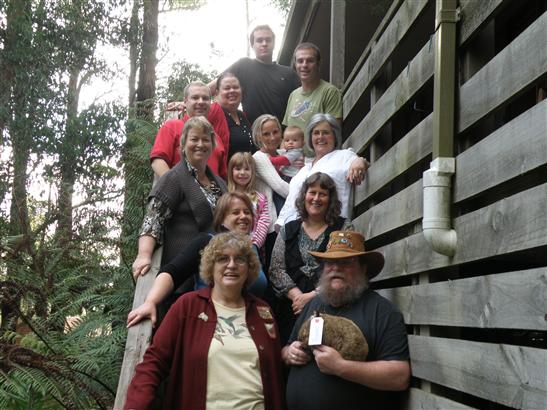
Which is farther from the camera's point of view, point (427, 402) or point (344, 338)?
point (344, 338)

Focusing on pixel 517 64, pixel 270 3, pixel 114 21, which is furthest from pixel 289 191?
pixel 270 3

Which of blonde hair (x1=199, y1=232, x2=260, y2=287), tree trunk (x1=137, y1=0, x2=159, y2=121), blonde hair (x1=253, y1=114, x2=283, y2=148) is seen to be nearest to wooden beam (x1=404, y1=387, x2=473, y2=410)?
blonde hair (x1=199, y1=232, x2=260, y2=287)

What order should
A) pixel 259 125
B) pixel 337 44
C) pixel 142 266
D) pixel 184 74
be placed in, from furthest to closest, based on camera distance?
pixel 184 74
pixel 337 44
pixel 259 125
pixel 142 266

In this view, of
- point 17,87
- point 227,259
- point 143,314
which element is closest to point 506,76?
point 227,259

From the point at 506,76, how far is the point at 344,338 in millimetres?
1613

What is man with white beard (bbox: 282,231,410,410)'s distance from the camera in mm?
3631

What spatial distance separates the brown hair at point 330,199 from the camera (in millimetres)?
4793

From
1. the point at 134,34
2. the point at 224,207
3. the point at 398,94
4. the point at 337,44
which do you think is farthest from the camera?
the point at 134,34

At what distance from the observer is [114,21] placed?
17906mm

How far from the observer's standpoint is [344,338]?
3.71m

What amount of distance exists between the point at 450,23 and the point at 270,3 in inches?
1006

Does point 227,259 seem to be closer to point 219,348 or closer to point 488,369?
point 219,348

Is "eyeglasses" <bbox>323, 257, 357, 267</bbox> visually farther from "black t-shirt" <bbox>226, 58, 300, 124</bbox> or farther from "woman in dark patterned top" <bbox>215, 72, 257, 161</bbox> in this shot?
"black t-shirt" <bbox>226, 58, 300, 124</bbox>

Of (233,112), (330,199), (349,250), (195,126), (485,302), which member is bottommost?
(485,302)
